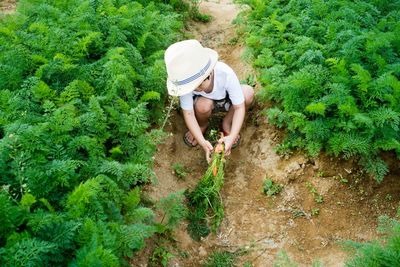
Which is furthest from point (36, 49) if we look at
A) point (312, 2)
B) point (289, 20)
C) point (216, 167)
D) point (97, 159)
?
point (312, 2)

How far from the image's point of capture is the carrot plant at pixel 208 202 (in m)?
5.64

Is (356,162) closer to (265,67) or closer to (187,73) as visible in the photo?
(265,67)

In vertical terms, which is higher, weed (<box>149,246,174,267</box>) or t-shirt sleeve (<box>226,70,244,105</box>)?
t-shirt sleeve (<box>226,70,244,105</box>)

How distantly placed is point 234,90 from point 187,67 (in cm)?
85

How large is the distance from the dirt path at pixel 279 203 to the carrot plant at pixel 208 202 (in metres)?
0.13

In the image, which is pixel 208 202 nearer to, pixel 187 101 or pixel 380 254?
pixel 187 101

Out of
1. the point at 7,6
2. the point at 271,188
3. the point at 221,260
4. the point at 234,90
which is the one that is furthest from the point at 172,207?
the point at 7,6

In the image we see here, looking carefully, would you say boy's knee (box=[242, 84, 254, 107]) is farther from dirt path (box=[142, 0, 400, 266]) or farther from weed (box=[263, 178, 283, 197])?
weed (box=[263, 178, 283, 197])

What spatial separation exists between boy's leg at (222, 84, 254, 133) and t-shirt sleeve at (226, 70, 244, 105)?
41 cm

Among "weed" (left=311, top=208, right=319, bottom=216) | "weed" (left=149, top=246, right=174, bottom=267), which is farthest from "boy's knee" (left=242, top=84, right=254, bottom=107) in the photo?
"weed" (left=149, top=246, right=174, bottom=267)

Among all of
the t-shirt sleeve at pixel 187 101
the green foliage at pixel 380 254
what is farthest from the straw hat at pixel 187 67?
the green foliage at pixel 380 254

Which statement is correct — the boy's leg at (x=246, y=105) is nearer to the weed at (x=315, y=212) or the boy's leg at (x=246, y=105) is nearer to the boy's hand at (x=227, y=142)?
the boy's hand at (x=227, y=142)

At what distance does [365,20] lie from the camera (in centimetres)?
713

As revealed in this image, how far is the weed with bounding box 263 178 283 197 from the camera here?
6.08m
